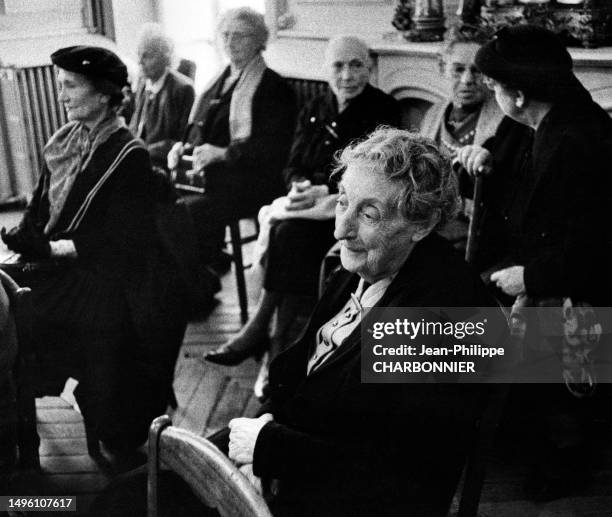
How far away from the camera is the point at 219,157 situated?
4316 mm

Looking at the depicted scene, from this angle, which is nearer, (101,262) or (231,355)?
(101,262)

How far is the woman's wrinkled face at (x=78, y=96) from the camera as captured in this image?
303cm

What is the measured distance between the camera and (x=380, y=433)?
1.61 m

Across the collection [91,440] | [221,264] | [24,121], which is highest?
[24,121]

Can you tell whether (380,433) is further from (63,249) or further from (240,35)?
(240,35)

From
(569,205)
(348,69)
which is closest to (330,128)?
(348,69)

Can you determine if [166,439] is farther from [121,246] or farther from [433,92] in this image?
[433,92]

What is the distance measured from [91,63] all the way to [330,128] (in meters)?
1.29

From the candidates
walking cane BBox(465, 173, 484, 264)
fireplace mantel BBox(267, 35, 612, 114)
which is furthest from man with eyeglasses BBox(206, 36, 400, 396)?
walking cane BBox(465, 173, 484, 264)

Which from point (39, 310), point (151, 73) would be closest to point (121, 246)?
point (39, 310)

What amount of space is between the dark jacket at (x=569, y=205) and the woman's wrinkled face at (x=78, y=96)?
5.21 ft

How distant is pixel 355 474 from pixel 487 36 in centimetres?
262

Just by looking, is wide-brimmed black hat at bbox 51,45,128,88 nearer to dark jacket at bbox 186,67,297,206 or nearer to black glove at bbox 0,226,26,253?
black glove at bbox 0,226,26,253

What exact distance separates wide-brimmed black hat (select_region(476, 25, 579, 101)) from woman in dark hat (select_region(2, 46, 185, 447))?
50.5 inches
